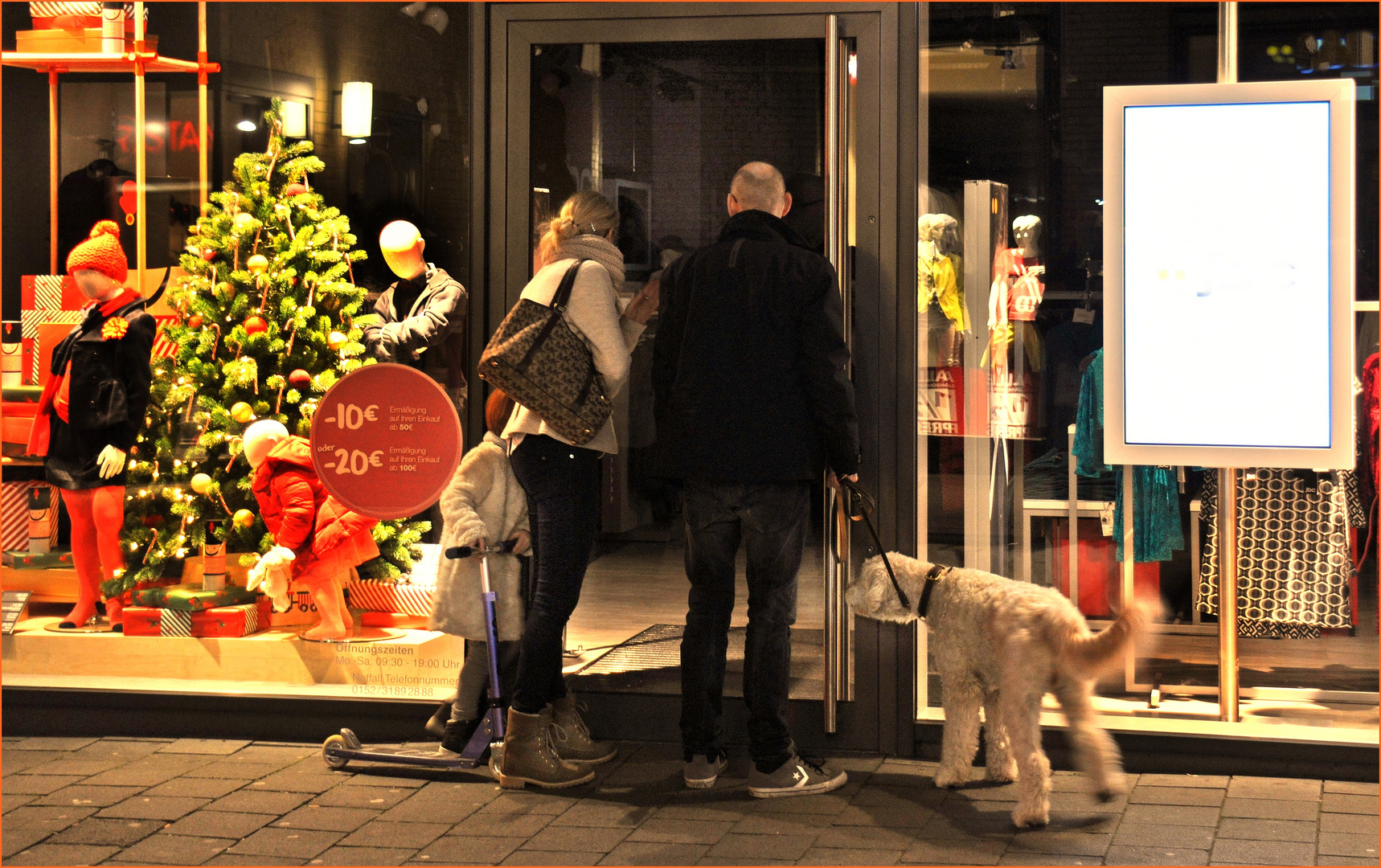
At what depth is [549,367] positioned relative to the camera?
4.56m

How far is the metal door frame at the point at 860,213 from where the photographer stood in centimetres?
499

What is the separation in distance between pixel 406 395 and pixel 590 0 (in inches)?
65.9

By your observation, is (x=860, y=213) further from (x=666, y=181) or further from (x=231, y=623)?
(x=231, y=623)

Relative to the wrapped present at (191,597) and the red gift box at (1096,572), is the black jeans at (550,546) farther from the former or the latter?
the red gift box at (1096,572)

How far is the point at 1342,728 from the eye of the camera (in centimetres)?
484

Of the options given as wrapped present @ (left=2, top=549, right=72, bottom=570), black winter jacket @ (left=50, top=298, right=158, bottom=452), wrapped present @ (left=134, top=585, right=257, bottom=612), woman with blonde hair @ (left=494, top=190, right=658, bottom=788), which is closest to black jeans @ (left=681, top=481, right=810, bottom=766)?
woman with blonde hair @ (left=494, top=190, right=658, bottom=788)

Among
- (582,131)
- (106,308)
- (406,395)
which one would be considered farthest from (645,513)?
(106,308)

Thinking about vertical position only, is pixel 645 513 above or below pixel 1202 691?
above

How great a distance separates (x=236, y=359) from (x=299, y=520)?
764 millimetres

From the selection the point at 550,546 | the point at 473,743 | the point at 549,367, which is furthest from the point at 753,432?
the point at 473,743

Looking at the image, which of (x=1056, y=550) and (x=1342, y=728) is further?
(x=1056, y=550)

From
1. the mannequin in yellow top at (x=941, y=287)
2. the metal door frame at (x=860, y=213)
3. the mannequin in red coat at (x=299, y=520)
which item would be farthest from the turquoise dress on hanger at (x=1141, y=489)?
the mannequin in red coat at (x=299, y=520)

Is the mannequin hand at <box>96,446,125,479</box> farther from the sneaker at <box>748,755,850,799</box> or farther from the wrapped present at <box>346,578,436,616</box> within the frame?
the sneaker at <box>748,755,850,799</box>

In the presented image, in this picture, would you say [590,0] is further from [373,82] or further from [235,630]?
[235,630]
